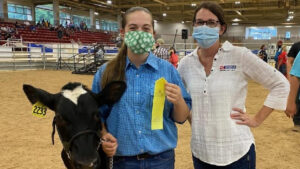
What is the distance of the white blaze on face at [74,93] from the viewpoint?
1.67 metres

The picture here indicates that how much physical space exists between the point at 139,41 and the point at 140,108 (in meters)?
0.40

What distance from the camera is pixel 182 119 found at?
1682 millimetres

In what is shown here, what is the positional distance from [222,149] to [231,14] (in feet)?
115

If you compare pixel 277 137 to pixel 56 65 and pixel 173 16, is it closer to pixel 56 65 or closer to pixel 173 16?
pixel 56 65

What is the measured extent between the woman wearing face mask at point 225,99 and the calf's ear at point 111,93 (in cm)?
54

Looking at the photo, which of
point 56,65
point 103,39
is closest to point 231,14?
point 103,39

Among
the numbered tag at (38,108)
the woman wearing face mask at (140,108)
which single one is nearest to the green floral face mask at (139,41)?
the woman wearing face mask at (140,108)

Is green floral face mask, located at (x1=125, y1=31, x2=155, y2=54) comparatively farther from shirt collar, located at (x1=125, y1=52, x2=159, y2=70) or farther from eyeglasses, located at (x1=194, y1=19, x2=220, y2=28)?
eyeglasses, located at (x1=194, y1=19, x2=220, y2=28)

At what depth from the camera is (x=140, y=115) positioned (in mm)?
1607

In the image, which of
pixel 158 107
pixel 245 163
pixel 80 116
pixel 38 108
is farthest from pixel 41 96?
pixel 245 163

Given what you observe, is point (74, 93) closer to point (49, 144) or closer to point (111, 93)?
point (111, 93)

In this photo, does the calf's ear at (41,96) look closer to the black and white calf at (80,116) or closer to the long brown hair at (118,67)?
the black and white calf at (80,116)

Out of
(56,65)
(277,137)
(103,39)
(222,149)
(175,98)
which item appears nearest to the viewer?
(175,98)

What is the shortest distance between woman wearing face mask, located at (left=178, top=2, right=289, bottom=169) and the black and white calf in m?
0.60
